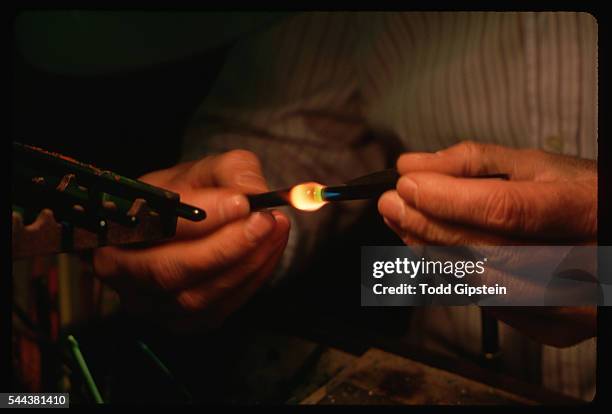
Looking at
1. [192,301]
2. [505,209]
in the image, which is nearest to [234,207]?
[192,301]

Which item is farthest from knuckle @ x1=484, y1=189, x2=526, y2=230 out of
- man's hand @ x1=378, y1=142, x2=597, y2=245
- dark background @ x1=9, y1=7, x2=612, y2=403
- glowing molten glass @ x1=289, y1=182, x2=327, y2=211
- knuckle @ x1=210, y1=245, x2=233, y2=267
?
dark background @ x1=9, y1=7, x2=612, y2=403

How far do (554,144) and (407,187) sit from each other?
1.24 ft

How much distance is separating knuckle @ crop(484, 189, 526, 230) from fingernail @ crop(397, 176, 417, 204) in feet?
0.22

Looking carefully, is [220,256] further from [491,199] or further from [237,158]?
[491,199]

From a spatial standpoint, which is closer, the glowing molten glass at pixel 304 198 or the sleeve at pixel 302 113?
the glowing molten glass at pixel 304 198

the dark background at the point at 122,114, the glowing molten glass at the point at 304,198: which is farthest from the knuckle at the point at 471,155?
the dark background at the point at 122,114

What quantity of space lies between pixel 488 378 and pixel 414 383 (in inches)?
3.5

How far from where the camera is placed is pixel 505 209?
445 millimetres

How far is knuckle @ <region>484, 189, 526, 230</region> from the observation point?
17.3 inches

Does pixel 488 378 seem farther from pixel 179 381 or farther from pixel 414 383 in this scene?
pixel 179 381

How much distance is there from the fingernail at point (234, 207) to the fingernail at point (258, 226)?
0.01m

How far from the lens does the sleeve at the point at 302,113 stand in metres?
0.91

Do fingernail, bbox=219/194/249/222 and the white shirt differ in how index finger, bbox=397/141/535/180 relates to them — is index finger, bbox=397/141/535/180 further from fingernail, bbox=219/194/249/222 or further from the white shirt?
the white shirt

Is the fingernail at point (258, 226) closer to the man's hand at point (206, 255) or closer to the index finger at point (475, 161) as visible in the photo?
the man's hand at point (206, 255)
